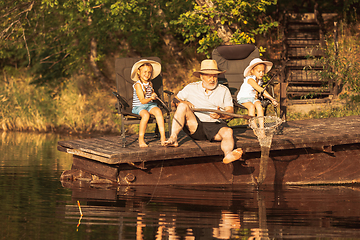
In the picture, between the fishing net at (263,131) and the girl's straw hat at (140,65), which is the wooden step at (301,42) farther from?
the fishing net at (263,131)

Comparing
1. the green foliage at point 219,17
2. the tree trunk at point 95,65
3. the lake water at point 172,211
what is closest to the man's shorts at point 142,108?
the lake water at point 172,211

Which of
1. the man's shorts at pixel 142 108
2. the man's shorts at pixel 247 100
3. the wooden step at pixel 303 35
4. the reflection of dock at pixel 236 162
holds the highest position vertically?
the wooden step at pixel 303 35

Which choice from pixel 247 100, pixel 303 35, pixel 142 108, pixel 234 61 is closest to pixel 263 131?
pixel 247 100

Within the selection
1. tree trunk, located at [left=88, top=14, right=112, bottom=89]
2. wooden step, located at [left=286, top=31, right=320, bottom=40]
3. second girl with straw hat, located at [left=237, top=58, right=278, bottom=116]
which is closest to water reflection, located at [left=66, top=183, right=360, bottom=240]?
second girl with straw hat, located at [left=237, top=58, right=278, bottom=116]

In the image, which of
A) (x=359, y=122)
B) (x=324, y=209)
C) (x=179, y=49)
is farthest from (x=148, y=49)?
(x=324, y=209)

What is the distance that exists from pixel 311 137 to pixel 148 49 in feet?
30.6

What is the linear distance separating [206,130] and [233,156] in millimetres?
696

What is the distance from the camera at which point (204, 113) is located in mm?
7848

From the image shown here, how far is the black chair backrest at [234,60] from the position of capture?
34.0 feet

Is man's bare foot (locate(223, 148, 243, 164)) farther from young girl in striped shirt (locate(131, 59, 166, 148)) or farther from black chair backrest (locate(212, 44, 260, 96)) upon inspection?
black chair backrest (locate(212, 44, 260, 96))

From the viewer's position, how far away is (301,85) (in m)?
15.5

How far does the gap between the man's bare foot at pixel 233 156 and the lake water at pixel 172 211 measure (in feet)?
1.41

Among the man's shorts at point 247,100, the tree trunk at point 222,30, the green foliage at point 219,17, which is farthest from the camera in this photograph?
the tree trunk at point 222,30

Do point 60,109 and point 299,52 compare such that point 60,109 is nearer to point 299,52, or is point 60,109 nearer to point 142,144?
point 299,52
